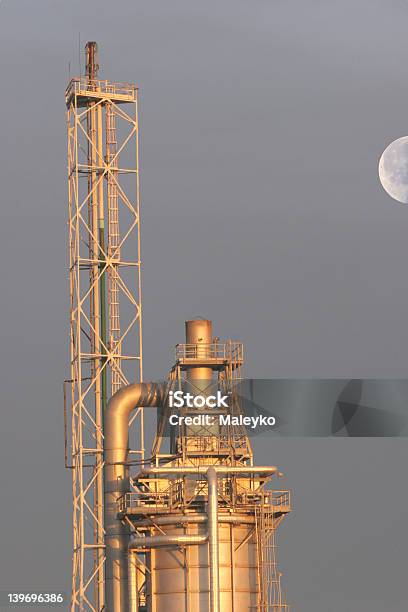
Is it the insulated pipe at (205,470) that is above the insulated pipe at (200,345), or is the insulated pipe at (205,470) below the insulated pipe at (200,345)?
below

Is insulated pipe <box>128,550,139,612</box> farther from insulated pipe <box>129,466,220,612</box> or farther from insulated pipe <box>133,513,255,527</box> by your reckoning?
insulated pipe <box>129,466,220,612</box>

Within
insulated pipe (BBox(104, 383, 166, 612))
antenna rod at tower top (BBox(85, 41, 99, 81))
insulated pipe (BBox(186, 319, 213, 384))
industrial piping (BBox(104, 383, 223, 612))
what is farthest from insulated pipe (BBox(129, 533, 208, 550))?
antenna rod at tower top (BBox(85, 41, 99, 81))

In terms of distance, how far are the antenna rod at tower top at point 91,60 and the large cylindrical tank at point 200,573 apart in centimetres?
3091

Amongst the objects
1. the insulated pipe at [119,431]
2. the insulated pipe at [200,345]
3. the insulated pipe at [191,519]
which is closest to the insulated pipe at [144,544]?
the insulated pipe at [191,519]

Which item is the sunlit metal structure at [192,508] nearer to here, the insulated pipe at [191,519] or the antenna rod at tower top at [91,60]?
the insulated pipe at [191,519]

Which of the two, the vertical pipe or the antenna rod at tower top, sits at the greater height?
the antenna rod at tower top

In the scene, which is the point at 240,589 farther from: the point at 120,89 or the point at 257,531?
the point at 120,89

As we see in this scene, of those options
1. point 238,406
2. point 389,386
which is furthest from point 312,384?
point 238,406

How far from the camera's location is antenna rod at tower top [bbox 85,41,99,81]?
11659cm

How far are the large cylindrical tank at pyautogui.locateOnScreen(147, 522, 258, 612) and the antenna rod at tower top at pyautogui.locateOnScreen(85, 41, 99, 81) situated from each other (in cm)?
3091

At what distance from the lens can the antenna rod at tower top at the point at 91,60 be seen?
383 feet

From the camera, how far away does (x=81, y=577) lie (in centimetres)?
10756

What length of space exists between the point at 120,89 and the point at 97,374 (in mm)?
15362

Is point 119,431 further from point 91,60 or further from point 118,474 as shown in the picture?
point 91,60
